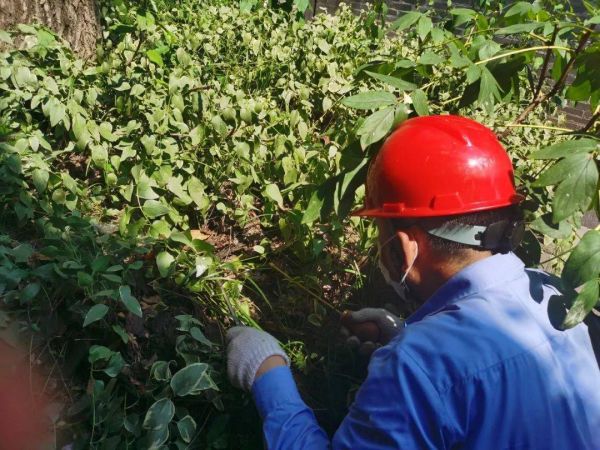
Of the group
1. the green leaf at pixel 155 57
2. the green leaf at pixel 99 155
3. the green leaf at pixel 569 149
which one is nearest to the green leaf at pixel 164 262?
the green leaf at pixel 99 155

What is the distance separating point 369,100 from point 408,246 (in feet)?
1.65

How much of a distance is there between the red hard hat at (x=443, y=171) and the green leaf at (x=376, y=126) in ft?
0.31

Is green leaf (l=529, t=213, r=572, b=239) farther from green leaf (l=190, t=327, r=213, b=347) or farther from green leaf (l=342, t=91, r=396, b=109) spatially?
green leaf (l=190, t=327, r=213, b=347)

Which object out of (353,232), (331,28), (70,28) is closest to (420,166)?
(353,232)

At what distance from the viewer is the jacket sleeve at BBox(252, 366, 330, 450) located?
1.94m

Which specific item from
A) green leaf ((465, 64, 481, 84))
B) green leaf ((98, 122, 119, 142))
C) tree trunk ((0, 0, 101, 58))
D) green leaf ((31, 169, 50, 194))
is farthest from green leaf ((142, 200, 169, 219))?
tree trunk ((0, 0, 101, 58))

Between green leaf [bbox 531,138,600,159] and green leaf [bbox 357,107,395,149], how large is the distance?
0.46m

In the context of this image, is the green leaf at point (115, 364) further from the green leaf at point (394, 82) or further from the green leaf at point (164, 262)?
the green leaf at point (394, 82)

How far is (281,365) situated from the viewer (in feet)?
7.32

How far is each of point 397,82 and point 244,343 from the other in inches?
40.1

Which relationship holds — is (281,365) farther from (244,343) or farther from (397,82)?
(397,82)

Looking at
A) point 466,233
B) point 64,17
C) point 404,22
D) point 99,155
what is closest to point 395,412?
point 466,233

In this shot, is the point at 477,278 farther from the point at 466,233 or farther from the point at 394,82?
the point at 394,82

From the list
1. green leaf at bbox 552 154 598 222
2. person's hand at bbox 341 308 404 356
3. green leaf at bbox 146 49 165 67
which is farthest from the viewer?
green leaf at bbox 146 49 165 67
